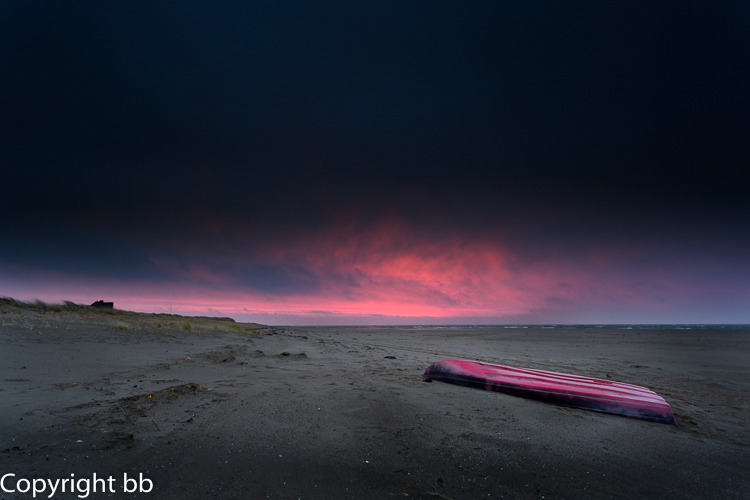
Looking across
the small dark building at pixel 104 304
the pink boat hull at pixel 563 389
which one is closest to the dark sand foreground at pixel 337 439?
the pink boat hull at pixel 563 389

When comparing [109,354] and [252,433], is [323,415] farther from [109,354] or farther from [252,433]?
[109,354]

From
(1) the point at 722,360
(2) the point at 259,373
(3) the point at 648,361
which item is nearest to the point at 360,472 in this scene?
(2) the point at 259,373

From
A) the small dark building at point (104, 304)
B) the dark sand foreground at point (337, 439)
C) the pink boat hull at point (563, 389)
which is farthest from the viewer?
the small dark building at point (104, 304)

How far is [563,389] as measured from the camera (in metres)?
4.58

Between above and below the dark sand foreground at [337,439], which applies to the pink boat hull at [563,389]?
above

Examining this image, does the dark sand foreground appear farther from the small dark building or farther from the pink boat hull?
the small dark building

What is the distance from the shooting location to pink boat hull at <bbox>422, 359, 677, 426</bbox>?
4.00 meters

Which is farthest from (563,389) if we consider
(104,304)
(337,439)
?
(104,304)

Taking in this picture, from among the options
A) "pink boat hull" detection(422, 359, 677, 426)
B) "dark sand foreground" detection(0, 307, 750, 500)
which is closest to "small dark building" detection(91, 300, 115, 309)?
"dark sand foreground" detection(0, 307, 750, 500)

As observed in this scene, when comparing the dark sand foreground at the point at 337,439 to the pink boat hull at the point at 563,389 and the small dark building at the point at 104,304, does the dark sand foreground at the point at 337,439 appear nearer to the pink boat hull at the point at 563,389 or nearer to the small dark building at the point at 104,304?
the pink boat hull at the point at 563,389

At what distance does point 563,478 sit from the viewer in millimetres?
2467

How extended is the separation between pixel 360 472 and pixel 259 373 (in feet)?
12.9

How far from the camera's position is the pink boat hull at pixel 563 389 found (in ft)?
13.1

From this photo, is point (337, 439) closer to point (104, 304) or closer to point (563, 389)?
point (563, 389)
